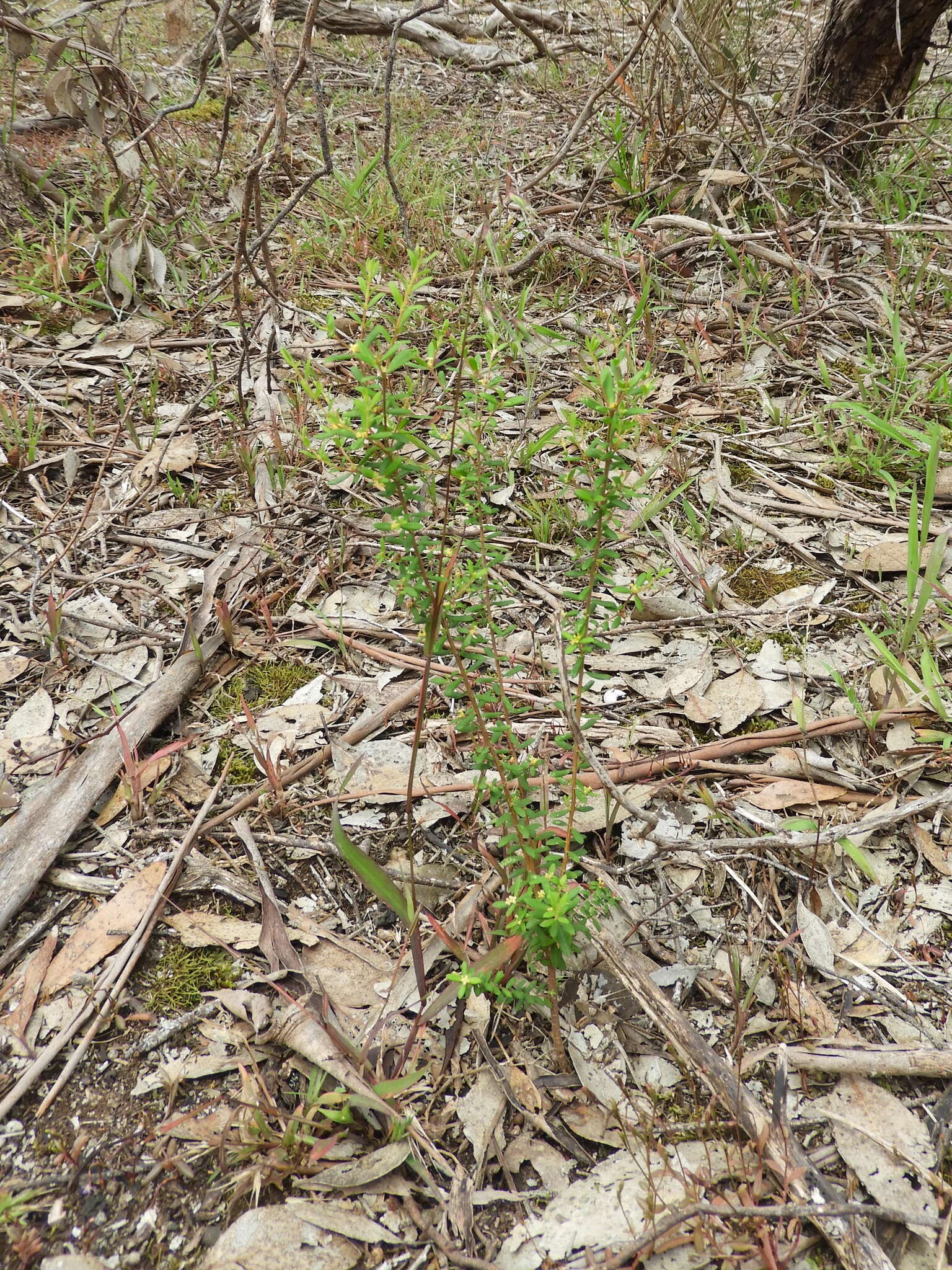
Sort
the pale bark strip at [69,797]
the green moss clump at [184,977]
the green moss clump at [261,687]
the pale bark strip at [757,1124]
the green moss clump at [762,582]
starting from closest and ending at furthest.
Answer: the pale bark strip at [757,1124], the green moss clump at [184,977], the pale bark strip at [69,797], the green moss clump at [261,687], the green moss clump at [762,582]

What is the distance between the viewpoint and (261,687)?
2.22m

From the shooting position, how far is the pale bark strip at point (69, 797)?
178 centimetres

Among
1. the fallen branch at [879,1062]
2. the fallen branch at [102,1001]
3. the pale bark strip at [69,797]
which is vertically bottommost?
the fallen branch at [102,1001]

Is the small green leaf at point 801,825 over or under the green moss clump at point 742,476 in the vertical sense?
under

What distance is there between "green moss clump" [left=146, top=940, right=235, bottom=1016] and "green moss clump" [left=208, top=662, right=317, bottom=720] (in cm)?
63

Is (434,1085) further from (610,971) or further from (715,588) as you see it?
(715,588)

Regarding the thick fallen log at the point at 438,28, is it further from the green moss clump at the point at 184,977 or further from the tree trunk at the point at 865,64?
the green moss clump at the point at 184,977

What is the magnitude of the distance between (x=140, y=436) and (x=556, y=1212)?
2.65m

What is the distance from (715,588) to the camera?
232cm

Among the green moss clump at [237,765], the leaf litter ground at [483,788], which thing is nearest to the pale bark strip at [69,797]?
the leaf litter ground at [483,788]

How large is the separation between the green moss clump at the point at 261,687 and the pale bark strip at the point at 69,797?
0.09 meters

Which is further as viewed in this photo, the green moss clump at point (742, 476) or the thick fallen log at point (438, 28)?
the thick fallen log at point (438, 28)

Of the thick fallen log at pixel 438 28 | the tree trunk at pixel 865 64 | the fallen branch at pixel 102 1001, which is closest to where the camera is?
the fallen branch at pixel 102 1001

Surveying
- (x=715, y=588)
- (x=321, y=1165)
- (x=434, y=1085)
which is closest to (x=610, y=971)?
(x=434, y=1085)
